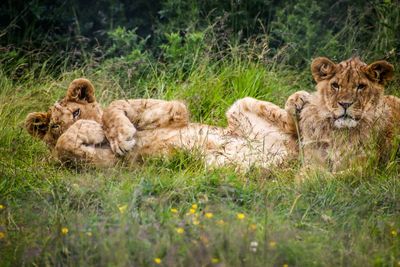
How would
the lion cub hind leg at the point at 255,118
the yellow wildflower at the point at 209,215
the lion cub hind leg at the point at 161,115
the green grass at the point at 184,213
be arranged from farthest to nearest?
1. the lion cub hind leg at the point at 255,118
2. the lion cub hind leg at the point at 161,115
3. the yellow wildflower at the point at 209,215
4. the green grass at the point at 184,213

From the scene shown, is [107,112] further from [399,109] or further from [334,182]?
[399,109]

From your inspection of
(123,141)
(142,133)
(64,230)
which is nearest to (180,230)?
(64,230)

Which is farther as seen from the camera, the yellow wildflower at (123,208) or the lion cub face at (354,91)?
the lion cub face at (354,91)

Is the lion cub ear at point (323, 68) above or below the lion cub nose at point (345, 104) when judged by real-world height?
above

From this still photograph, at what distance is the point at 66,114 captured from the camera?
21.6 ft

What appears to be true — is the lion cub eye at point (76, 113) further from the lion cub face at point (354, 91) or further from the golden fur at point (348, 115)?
the lion cub face at point (354, 91)

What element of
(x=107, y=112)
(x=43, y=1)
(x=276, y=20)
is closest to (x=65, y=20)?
(x=43, y=1)

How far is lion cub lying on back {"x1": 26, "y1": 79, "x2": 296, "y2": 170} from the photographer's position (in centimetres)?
634

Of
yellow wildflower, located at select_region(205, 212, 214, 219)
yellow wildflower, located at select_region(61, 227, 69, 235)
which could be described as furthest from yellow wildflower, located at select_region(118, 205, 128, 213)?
yellow wildflower, located at select_region(205, 212, 214, 219)

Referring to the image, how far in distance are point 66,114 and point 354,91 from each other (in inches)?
93.0

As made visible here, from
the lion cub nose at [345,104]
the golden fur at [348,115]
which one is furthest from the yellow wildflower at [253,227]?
the lion cub nose at [345,104]

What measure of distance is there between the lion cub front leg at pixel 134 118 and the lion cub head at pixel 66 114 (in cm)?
22

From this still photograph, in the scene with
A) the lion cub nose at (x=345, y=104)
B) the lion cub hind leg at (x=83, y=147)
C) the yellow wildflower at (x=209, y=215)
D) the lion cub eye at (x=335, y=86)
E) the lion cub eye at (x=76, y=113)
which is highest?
the lion cub eye at (x=335, y=86)

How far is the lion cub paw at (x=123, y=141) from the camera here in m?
6.27
